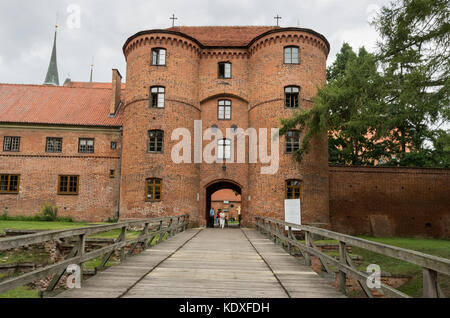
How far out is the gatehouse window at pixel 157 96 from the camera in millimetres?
20281

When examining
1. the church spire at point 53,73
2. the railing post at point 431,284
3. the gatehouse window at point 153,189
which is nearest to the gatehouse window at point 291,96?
the gatehouse window at point 153,189

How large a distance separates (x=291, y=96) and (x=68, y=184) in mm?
14140

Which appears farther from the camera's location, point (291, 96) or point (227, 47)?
point (227, 47)

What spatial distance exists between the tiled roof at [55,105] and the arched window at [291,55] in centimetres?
1084

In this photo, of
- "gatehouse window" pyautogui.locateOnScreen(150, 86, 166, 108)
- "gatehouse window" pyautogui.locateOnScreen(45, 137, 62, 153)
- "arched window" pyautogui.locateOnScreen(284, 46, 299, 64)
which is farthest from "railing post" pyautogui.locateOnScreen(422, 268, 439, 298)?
"gatehouse window" pyautogui.locateOnScreen(45, 137, 62, 153)

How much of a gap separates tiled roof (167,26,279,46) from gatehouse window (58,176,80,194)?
35.8 feet

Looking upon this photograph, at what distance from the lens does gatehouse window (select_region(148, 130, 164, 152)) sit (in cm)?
1991

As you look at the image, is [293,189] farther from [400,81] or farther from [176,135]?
[400,81]

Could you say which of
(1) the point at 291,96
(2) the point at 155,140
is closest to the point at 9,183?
(2) the point at 155,140

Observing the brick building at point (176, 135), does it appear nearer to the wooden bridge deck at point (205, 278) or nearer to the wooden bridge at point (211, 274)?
the wooden bridge deck at point (205, 278)

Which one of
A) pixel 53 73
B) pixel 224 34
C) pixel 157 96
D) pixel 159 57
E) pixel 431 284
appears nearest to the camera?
pixel 431 284

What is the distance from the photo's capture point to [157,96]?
20.3m

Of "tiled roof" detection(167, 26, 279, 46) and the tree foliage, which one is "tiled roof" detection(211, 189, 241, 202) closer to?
"tiled roof" detection(167, 26, 279, 46)
